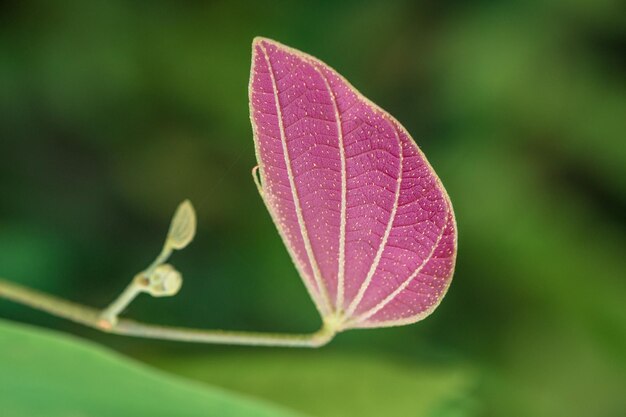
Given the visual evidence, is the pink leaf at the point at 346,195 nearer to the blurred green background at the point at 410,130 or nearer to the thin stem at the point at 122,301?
the thin stem at the point at 122,301

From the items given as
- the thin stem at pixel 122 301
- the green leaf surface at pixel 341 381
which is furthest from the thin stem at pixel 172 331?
the green leaf surface at pixel 341 381

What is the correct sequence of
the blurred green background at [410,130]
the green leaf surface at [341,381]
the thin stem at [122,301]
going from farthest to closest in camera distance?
1. the blurred green background at [410,130]
2. the green leaf surface at [341,381]
3. the thin stem at [122,301]

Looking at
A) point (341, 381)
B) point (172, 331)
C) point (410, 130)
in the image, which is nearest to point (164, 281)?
point (172, 331)

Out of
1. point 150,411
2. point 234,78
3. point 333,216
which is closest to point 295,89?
point 333,216

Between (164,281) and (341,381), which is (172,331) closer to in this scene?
(164,281)

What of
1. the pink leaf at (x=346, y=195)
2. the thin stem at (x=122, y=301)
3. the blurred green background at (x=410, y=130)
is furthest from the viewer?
the blurred green background at (x=410, y=130)

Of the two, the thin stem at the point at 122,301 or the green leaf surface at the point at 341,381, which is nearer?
the thin stem at the point at 122,301

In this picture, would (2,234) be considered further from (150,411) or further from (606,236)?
(606,236)
